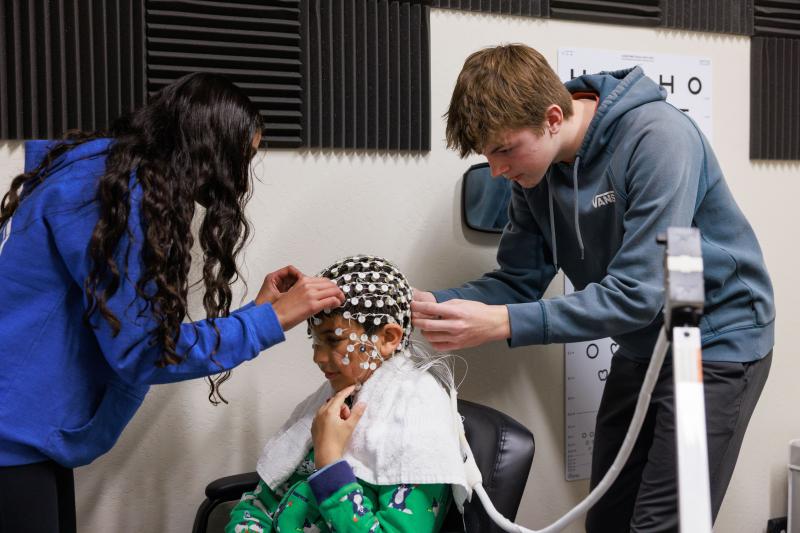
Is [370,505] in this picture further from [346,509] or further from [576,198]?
[576,198]

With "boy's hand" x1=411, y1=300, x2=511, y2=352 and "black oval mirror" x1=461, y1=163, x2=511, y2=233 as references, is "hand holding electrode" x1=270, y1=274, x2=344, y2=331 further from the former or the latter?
"black oval mirror" x1=461, y1=163, x2=511, y2=233

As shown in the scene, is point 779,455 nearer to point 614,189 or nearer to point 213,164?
point 614,189

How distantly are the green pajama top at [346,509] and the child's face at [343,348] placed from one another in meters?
0.21

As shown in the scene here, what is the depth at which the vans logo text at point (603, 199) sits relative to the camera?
73.9 inches

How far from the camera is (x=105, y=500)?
86.8 inches

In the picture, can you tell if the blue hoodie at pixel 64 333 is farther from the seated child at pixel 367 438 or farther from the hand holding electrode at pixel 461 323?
the hand holding electrode at pixel 461 323

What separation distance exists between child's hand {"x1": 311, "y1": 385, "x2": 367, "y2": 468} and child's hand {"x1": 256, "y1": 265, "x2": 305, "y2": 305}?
12.3 inches

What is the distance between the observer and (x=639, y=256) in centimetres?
171

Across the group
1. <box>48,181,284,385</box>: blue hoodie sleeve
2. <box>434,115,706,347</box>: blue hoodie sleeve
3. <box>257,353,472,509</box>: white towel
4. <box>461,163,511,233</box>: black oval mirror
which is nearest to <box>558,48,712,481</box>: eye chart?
<box>461,163,511,233</box>: black oval mirror

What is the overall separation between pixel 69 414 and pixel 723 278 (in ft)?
4.72

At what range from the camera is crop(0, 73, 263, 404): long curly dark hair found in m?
1.39

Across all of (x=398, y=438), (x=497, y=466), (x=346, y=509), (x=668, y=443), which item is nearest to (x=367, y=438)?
(x=398, y=438)

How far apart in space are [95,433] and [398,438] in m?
0.61

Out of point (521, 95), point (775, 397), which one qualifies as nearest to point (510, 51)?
point (521, 95)
